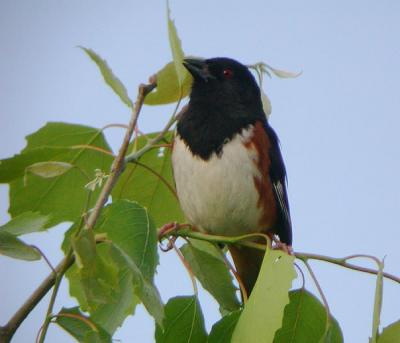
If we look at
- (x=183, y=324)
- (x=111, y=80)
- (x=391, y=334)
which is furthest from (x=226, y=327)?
(x=111, y=80)

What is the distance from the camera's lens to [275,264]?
7.95ft

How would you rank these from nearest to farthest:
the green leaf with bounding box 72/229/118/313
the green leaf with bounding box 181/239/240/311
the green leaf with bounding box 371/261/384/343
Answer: the green leaf with bounding box 72/229/118/313, the green leaf with bounding box 371/261/384/343, the green leaf with bounding box 181/239/240/311

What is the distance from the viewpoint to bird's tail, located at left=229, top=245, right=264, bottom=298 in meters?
3.99

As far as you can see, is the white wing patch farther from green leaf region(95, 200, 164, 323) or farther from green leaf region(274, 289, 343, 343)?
green leaf region(95, 200, 164, 323)

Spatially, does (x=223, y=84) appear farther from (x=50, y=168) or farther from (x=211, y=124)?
(x=50, y=168)

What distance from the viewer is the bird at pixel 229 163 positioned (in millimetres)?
3758

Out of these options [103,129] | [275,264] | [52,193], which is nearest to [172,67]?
[103,129]

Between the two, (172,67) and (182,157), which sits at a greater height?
(172,67)

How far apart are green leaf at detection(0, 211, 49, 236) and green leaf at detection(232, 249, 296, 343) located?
0.62 m

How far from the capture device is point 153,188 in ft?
10.8


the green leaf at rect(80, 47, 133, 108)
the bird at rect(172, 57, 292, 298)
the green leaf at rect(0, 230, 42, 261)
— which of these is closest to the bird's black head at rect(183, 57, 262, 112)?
the bird at rect(172, 57, 292, 298)

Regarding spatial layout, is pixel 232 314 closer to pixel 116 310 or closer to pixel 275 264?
pixel 275 264

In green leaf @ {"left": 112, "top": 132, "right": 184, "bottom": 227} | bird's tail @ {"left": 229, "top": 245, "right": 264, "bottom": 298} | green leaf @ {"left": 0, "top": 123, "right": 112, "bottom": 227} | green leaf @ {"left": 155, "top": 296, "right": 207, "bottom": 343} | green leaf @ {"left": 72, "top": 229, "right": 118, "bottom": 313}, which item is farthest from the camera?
bird's tail @ {"left": 229, "top": 245, "right": 264, "bottom": 298}

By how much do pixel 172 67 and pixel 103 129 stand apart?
1.21 feet
